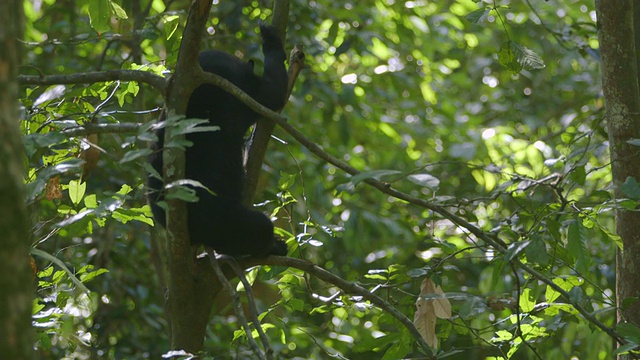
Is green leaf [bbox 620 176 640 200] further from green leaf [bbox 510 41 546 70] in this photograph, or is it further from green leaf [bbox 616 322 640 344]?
green leaf [bbox 510 41 546 70]

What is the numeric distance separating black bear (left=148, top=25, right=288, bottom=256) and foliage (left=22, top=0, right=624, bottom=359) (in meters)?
0.16

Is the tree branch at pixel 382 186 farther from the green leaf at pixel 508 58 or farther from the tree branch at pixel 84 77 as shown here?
the green leaf at pixel 508 58

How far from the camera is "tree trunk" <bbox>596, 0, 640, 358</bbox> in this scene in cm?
278

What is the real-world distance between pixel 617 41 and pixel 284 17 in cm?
127

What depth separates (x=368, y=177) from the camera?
2031mm

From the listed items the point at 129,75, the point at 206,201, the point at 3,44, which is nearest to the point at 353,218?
the point at 206,201

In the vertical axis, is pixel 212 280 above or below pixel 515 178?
below

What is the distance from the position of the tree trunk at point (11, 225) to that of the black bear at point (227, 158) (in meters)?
1.78

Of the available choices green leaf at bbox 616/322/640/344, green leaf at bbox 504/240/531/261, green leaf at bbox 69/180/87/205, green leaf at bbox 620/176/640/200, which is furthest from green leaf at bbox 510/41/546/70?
green leaf at bbox 69/180/87/205

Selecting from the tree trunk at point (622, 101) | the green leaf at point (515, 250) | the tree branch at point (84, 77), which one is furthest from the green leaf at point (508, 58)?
the tree branch at point (84, 77)

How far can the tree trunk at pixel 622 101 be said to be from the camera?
278 cm

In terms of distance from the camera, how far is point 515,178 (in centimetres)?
290

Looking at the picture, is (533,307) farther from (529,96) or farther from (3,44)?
(529,96)

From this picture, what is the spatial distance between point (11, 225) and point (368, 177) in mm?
1061
